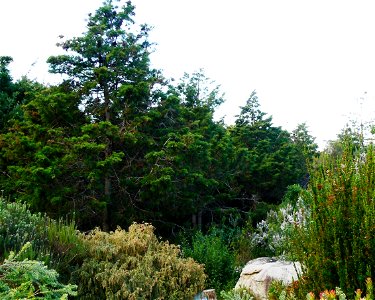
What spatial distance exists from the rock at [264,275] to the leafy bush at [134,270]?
32.1 inches

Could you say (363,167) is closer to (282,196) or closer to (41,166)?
(41,166)

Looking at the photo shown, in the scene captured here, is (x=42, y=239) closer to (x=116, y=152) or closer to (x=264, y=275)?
(x=264, y=275)

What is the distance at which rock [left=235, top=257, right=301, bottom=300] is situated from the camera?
23.2 feet

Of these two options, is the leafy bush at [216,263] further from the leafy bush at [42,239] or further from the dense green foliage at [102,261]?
the leafy bush at [42,239]

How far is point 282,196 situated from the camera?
16.0 metres

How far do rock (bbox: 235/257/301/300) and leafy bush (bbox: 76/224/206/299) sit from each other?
815 millimetres

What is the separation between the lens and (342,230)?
332 cm

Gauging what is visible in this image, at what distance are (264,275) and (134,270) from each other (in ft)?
6.94

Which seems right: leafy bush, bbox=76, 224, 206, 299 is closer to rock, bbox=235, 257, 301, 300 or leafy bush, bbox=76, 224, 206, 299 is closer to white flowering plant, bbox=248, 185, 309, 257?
rock, bbox=235, 257, 301, 300

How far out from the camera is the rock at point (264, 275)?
7066 millimetres

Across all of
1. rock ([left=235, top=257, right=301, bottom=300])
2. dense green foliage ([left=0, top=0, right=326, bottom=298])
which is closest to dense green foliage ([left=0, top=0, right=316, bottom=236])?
dense green foliage ([left=0, top=0, right=326, bottom=298])

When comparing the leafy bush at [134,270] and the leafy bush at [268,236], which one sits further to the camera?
the leafy bush at [268,236]

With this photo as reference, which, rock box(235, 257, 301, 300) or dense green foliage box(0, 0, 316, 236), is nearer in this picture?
rock box(235, 257, 301, 300)

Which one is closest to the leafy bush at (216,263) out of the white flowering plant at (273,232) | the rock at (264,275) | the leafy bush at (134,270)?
the white flowering plant at (273,232)
